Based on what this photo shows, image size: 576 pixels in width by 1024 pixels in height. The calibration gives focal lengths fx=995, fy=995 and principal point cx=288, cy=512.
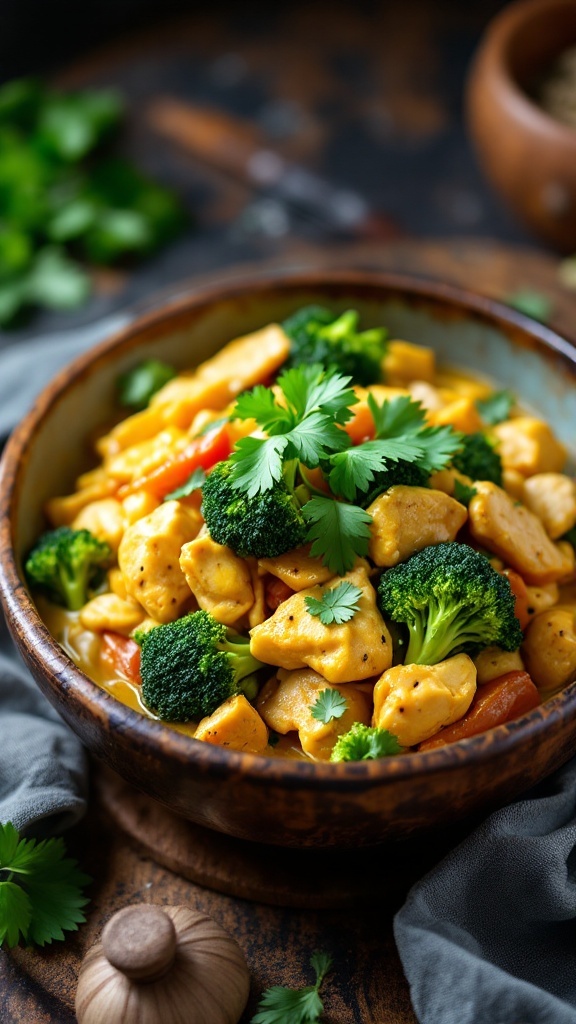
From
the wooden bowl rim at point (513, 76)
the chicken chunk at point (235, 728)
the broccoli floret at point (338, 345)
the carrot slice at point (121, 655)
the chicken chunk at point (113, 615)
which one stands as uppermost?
the wooden bowl rim at point (513, 76)

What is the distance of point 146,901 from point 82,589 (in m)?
0.95

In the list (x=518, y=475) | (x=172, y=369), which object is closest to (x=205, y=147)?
(x=172, y=369)

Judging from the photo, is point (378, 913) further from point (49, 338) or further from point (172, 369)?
point (49, 338)

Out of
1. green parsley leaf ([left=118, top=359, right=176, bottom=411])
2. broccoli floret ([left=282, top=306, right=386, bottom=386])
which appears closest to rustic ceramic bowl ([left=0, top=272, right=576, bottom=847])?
A: green parsley leaf ([left=118, top=359, right=176, bottom=411])

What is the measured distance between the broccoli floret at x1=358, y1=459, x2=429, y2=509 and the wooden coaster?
1.00 meters

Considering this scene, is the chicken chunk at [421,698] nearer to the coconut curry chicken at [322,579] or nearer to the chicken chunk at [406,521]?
the coconut curry chicken at [322,579]

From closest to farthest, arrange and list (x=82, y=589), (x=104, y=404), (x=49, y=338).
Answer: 1. (x=82, y=589)
2. (x=104, y=404)
3. (x=49, y=338)

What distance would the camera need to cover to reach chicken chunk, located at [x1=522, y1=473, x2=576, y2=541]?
313cm

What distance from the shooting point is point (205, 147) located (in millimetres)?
5789

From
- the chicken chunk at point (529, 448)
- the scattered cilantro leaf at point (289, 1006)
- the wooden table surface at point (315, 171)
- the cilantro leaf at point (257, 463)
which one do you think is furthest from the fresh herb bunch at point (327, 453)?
the scattered cilantro leaf at point (289, 1006)

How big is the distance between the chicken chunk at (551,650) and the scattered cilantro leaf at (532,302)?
6.16 ft

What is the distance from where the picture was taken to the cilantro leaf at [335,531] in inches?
106

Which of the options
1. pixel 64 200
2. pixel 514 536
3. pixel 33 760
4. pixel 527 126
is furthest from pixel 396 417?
pixel 64 200

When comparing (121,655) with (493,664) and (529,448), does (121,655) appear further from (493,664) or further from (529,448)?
(529,448)
